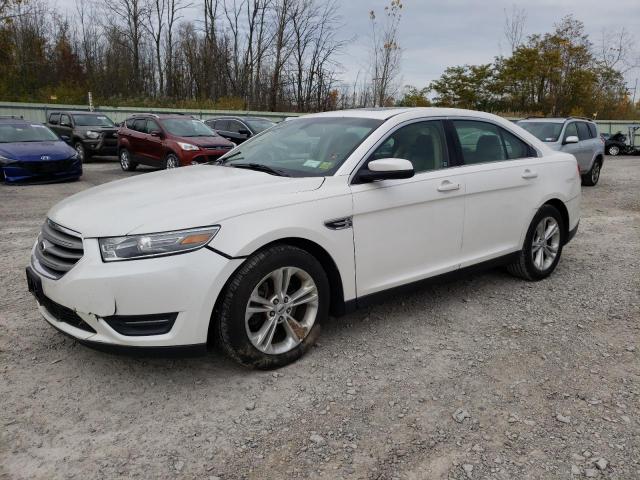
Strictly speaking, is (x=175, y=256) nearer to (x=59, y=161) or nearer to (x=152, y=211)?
(x=152, y=211)

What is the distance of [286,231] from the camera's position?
Answer: 123 inches

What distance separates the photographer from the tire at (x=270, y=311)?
2.96m

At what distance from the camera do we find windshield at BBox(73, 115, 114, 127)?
17.4m

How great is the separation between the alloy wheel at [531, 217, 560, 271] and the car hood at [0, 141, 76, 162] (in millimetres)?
10299

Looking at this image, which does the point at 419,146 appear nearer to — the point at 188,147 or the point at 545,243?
the point at 545,243

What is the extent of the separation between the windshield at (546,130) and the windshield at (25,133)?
36.6 ft

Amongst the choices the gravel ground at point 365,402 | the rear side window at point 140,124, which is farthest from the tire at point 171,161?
the gravel ground at point 365,402

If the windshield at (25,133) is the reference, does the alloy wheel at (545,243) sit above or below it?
below

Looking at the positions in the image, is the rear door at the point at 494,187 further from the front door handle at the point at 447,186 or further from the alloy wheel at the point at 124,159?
the alloy wheel at the point at 124,159

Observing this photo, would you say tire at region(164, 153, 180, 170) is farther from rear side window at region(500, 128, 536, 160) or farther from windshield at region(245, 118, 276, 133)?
rear side window at region(500, 128, 536, 160)

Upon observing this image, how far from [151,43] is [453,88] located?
2364 cm

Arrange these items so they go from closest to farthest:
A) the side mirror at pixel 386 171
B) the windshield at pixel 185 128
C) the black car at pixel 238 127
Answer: the side mirror at pixel 386 171
the windshield at pixel 185 128
the black car at pixel 238 127

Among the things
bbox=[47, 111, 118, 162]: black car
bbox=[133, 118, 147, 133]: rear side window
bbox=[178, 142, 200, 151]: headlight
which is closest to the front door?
bbox=[178, 142, 200, 151]: headlight

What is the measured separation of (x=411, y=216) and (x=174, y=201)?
1657mm
